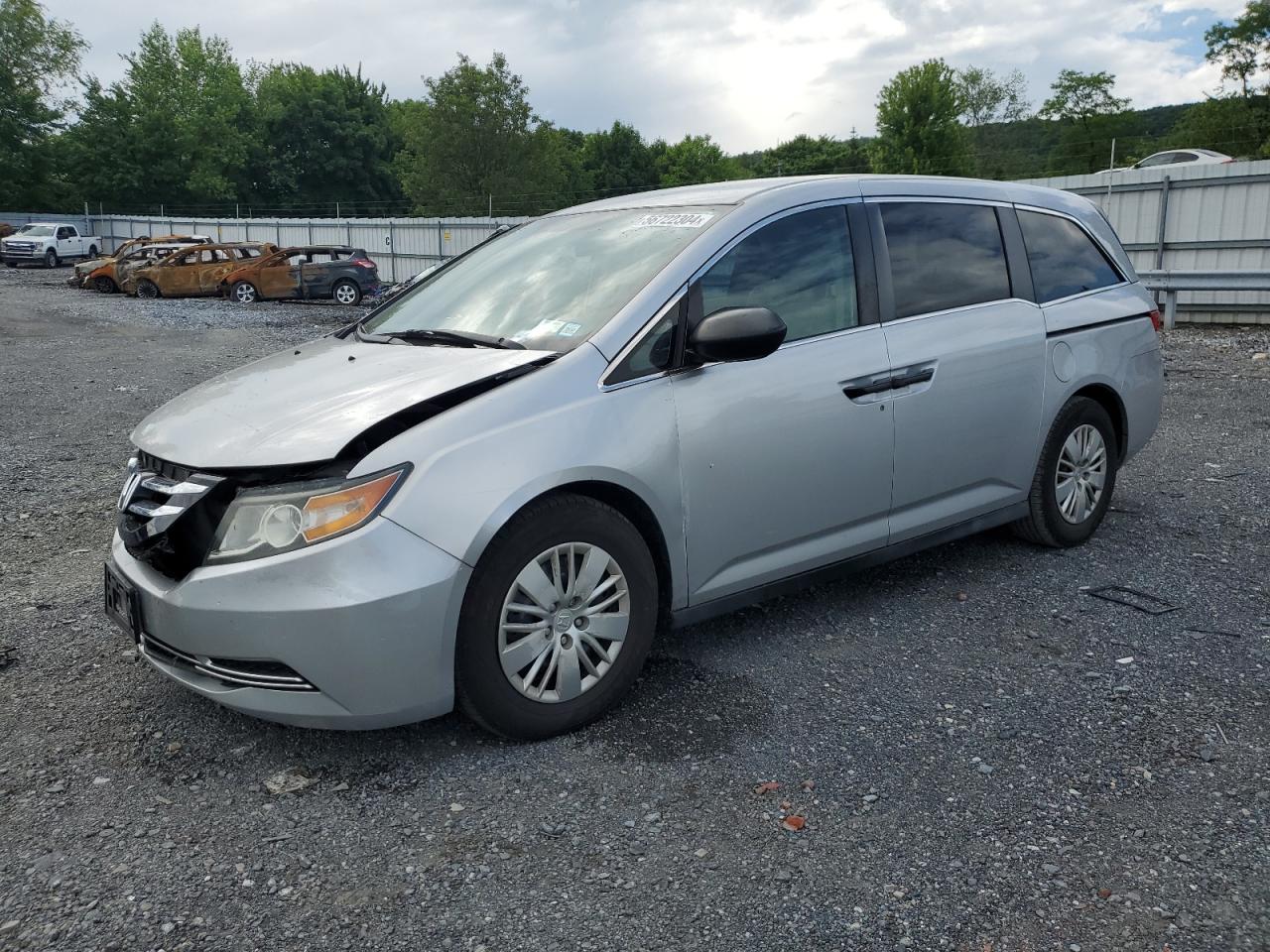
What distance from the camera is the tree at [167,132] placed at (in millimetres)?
59969

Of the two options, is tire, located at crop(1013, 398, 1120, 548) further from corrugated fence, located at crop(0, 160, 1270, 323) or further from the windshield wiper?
corrugated fence, located at crop(0, 160, 1270, 323)

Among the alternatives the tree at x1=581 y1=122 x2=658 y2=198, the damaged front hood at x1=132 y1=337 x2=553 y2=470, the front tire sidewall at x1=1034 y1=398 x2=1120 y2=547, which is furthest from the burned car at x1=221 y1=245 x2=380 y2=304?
the tree at x1=581 y1=122 x2=658 y2=198

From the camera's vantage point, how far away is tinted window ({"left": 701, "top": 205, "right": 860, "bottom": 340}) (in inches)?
149

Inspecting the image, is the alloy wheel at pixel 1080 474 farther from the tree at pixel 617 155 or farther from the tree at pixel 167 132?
the tree at pixel 617 155

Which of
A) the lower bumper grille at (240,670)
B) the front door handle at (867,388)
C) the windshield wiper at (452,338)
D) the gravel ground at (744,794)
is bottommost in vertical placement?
the gravel ground at (744,794)

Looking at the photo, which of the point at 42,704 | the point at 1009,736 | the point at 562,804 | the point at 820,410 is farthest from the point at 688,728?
the point at 42,704

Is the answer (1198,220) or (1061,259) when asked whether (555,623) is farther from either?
(1198,220)

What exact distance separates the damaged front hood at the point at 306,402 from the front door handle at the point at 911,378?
4.85 ft

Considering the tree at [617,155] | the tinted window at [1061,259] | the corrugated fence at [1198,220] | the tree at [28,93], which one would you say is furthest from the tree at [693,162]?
the tinted window at [1061,259]

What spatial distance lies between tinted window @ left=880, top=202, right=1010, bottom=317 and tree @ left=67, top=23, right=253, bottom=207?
65029 millimetres

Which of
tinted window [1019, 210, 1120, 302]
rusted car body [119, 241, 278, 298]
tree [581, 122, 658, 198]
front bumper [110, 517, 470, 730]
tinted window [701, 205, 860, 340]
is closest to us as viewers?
front bumper [110, 517, 470, 730]

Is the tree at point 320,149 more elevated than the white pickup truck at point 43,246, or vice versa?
the tree at point 320,149

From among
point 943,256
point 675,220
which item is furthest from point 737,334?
point 943,256

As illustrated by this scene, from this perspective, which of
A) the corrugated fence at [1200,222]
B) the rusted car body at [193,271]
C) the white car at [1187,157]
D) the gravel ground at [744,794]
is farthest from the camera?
the rusted car body at [193,271]
